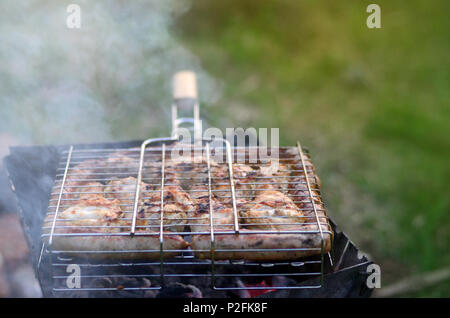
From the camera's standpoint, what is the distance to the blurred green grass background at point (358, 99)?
5.64 m

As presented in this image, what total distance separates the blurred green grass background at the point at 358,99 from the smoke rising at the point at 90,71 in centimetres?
90

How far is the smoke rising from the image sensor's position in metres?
5.27

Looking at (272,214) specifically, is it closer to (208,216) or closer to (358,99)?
(208,216)

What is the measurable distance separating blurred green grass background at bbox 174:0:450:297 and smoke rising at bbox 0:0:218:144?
2.96 feet

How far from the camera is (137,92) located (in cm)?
754

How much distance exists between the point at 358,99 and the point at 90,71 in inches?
188

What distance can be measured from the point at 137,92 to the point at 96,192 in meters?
4.95

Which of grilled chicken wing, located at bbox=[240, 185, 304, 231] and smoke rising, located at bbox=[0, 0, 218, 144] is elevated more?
smoke rising, located at bbox=[0, 0, 218, 144]

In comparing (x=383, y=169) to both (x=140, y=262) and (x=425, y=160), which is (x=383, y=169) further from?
(x=140, y=262)

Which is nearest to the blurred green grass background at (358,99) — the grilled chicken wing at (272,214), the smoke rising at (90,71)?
the smoke rising at (90,71)

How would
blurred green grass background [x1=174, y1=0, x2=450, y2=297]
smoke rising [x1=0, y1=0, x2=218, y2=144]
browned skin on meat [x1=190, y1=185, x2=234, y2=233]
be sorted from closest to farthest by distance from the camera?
1. browned skin on meat [x1=190, y1=185, x2=234, y2=233]
2. smoke rising [x1=0, y1=0, x2=218, y2=144]
3. blurred green grass background [x1=174, y1=0, x2=450, y2=297]

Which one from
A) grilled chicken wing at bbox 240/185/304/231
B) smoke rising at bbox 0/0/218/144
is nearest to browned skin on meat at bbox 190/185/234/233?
grilled chicken wing at bbox 240/185/304/231

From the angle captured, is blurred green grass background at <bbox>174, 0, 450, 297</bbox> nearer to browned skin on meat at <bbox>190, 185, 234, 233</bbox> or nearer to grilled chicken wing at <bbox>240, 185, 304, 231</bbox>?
grilled chicken wing at <bbox>240, 185, 304, 231</bbox>

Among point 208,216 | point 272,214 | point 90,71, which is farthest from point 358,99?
point 208,216
